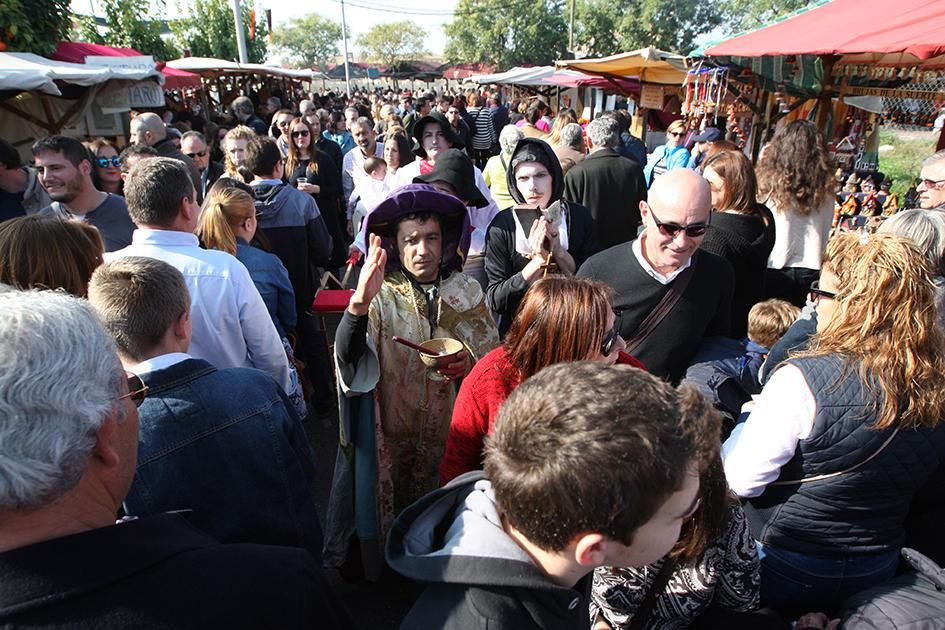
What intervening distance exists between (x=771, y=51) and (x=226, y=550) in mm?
5162

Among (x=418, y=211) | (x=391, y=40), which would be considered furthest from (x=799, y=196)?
(x=391, y=40)

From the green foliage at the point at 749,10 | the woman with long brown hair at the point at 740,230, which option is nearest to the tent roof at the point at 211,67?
the woman with long brown hair at the point at 740,230

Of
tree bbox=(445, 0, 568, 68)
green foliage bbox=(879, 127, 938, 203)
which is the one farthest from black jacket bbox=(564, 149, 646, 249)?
tree bbox=(445, 0, 568, 68)

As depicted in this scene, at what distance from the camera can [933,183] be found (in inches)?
136

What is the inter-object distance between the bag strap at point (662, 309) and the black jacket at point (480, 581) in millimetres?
1608

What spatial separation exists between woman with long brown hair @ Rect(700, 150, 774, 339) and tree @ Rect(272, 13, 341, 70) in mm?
120459

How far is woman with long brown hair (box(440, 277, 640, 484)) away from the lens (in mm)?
1771

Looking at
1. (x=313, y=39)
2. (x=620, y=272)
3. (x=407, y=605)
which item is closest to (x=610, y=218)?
(x=620, y=272)

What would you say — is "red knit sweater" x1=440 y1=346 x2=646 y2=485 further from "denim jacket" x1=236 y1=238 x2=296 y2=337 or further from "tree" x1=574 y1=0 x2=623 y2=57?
"tree" x1=574 y1=0 x2=623 y2=57

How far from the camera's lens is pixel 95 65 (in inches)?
271

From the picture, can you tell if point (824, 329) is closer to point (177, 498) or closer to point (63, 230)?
point (177, 498)

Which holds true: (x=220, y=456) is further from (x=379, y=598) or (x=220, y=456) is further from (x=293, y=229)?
(x=293, y=229)

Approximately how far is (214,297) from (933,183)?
14.0 ft

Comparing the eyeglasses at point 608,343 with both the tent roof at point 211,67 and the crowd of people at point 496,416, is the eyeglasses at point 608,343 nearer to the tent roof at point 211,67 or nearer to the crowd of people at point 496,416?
the crowd of people at point 496,416
